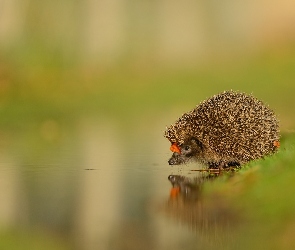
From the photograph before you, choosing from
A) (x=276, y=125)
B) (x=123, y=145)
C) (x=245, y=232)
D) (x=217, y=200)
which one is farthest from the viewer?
(x=123, y=145)

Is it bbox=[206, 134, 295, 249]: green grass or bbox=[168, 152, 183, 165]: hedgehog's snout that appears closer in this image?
bbox=[206, 134, 295, 249]: green grass

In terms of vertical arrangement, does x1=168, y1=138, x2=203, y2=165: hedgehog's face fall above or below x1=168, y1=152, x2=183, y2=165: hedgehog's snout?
above

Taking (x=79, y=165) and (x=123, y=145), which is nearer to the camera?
(x=79, y=165)

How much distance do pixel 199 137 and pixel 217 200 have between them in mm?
5879

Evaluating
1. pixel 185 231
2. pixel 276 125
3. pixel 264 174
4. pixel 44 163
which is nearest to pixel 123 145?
pixel 44 163

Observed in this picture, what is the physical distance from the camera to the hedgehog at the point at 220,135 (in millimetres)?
23969

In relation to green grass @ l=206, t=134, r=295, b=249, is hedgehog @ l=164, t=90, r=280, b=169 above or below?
above

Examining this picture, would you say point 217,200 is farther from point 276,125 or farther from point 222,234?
point 276,125

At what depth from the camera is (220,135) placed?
24.0m

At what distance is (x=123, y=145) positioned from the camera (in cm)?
3359

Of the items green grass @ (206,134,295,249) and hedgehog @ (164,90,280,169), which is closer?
green grass @ (206,134,295,249)

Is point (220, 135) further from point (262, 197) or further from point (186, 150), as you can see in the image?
point (262, 197)

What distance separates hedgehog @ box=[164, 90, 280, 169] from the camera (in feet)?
78.6

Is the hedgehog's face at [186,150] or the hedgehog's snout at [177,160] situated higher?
the hedgehog's face at [186,150]
